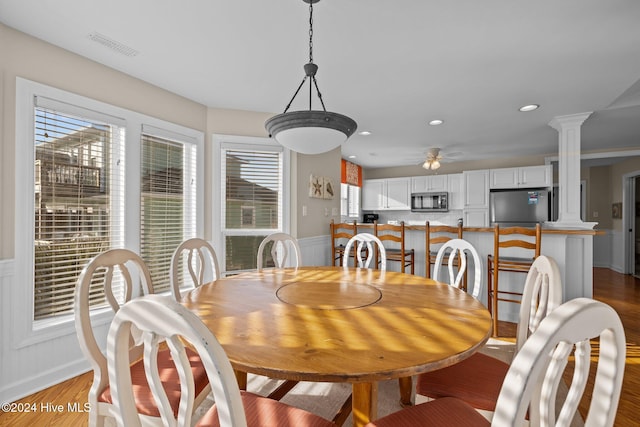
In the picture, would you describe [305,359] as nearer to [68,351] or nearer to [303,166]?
[68,351]

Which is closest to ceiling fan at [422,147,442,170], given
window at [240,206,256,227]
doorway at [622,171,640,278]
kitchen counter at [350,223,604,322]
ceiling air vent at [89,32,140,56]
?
kitchen counter at [350,223,604,322]

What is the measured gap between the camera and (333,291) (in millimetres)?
1695

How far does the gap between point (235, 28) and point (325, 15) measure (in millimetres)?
581

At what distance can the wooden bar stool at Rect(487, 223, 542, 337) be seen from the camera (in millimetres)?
2848

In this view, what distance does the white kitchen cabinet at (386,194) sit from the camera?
21.6ft

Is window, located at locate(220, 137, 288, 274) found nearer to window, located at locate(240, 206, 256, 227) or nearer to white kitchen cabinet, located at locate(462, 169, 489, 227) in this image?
window, located at locate(240, 206, 256, 227)

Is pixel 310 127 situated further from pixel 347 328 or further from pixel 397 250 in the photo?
pixel 397 250

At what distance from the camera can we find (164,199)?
9.61 ft

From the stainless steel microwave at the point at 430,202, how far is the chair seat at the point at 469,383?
508 cm

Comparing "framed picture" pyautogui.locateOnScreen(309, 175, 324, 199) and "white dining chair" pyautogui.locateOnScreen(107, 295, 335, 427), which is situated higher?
"framed picture" pyautogui.locateOnScreen(309, 175, 324, 199)

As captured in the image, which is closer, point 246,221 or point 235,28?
point 235,28

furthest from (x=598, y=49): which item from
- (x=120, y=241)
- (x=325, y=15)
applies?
(x=120, y=241)

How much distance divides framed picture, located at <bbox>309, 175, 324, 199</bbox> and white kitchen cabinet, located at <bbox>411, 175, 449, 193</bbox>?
317 centimetres

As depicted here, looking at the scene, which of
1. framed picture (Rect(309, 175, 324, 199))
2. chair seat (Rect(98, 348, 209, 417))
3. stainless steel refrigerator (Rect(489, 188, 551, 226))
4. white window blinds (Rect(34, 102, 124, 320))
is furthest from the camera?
stainless steel refrigerator (Rect(489, 188, 551, 226))
